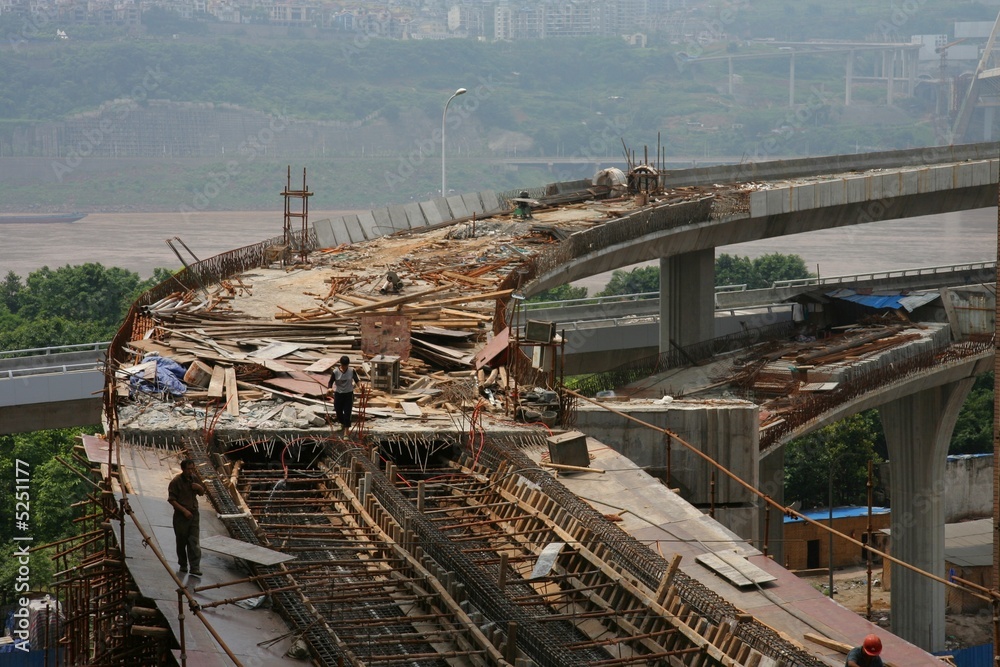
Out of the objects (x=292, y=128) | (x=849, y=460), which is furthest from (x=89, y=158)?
(x=849, y=460)

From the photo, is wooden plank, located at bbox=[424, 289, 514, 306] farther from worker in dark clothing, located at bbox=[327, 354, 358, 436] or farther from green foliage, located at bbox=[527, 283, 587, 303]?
green foliage, located at bbox=[527, 283, 587, 303]

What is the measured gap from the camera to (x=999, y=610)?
15.0 meters

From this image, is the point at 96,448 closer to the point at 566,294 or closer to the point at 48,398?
the point at 48,398

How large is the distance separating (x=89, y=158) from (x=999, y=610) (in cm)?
18167

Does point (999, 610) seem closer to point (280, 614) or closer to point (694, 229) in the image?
point (280, 614)

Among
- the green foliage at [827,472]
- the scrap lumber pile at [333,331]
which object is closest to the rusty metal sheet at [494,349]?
the scrap lumber pile at [333,331]

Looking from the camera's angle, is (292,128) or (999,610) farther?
(292,128)

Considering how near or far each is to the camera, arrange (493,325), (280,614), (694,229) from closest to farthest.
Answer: (280,614), (493,325), (694,229)

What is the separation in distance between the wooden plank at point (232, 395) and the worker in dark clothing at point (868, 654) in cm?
1157

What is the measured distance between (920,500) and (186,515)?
37.6 metres

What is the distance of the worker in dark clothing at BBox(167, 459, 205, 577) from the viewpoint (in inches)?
586
